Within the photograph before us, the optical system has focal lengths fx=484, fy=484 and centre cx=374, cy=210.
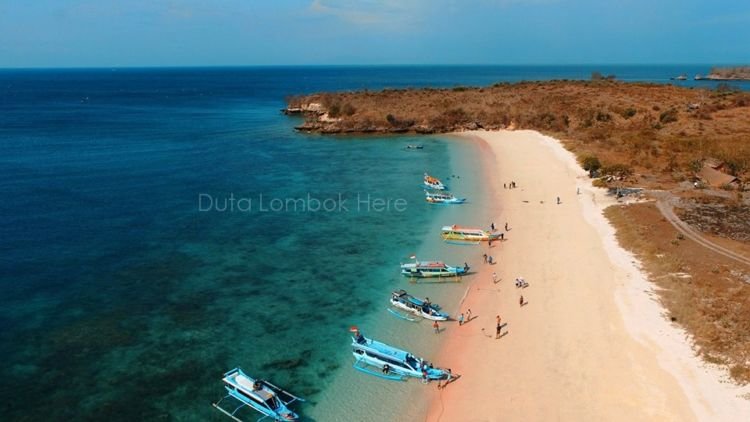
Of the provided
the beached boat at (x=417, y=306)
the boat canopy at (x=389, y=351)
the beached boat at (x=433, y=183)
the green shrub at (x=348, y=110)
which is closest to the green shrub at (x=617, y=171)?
the beached boat at (x=433, y=183)

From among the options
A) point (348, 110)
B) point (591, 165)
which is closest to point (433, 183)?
point (591, 165)

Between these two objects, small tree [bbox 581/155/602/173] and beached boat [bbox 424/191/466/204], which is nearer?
beached boat [bbox 424/191/466/204]

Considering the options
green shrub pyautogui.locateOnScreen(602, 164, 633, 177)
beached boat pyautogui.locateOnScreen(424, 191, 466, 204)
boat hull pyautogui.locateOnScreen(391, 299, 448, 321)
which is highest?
green shrub pyautogui.locateOnScreen(602, 164, 633, 177)

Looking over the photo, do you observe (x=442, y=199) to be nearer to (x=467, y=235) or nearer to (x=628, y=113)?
(x=467, y=235)

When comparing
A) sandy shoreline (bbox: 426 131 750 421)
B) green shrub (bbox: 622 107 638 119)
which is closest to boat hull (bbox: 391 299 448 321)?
sandy shoreline (bbox: 426 131 750 421)

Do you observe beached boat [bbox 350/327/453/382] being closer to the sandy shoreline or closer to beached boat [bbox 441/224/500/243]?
the sandy shoreline

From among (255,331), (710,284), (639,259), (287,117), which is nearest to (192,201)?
(255,331)
